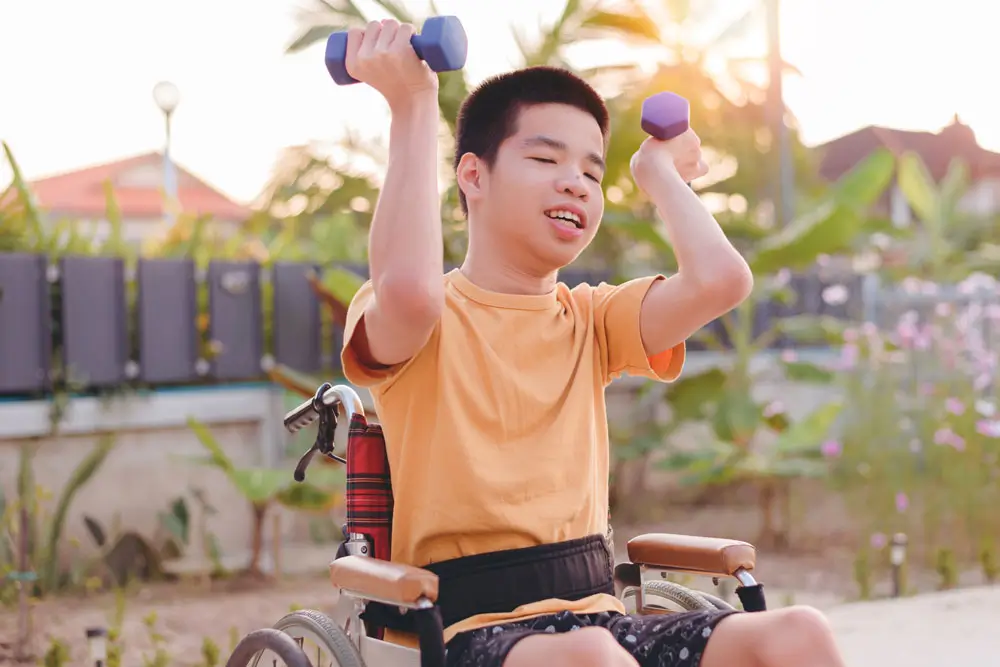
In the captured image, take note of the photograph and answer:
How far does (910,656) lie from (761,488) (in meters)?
2.78

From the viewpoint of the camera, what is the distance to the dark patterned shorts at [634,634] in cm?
165

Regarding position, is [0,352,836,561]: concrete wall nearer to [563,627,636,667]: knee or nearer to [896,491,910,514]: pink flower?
[896,491,910,514]: pink flower

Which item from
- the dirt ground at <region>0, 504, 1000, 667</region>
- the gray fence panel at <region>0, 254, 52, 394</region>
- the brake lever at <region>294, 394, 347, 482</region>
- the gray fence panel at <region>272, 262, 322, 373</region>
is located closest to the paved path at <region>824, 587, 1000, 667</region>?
the dirt ground at <region>0, 504, 1000, 667</region>

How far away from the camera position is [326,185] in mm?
9578

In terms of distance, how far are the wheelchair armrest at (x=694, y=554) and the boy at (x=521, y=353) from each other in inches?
6.1

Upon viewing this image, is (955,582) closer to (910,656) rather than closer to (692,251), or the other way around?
(910,656)

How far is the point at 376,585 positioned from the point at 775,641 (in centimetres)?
59

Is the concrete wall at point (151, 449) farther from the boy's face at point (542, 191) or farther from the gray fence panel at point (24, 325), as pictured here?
the boy's face at point (542, 191)

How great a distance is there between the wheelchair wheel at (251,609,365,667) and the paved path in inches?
86.1

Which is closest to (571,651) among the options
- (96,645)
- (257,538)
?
(96,645)

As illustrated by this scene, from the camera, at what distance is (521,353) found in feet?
6.13

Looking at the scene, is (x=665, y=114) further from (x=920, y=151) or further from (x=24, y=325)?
(x=920, y=151)

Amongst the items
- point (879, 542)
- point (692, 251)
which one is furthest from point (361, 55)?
point (879, 542)

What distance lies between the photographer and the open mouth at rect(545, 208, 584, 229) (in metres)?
1.85
